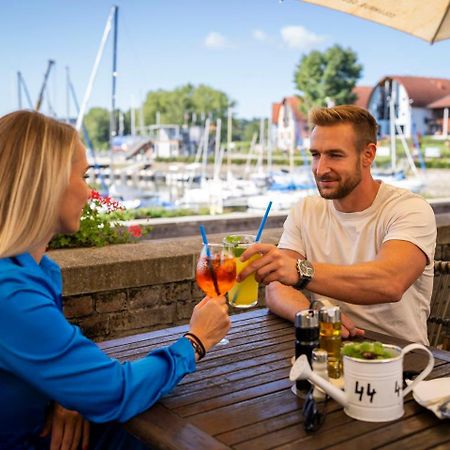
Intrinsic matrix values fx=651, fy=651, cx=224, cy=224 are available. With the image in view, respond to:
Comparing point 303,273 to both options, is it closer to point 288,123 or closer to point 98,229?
point 98,229

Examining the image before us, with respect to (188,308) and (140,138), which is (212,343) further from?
(140,138)

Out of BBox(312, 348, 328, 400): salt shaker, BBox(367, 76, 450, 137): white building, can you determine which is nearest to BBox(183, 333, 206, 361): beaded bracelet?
BBox(312, 348, 328, 400): salt shaker

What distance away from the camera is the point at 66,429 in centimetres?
151

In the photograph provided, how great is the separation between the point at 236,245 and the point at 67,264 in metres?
1.28

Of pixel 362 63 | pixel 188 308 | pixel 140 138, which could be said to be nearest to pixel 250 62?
pixel 362 63

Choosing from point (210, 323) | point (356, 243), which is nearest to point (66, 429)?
point (210, 323)

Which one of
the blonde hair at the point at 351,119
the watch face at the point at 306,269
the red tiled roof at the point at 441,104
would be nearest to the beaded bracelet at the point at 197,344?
the watch face at the point at 306,269

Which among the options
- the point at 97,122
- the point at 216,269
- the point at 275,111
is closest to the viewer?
the point at 216,269

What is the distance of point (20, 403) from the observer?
4.65 feet

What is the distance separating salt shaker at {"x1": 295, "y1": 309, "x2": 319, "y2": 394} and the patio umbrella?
88.2 inches

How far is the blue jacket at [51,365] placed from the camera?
4.16ft

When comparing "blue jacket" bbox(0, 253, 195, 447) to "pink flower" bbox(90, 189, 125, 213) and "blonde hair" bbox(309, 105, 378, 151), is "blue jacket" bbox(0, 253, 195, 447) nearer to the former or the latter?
"blonde hair" bbox(309, 105, 378, 151)

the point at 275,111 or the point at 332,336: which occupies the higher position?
the point at 275,111

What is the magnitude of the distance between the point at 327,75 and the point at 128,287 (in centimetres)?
4959
